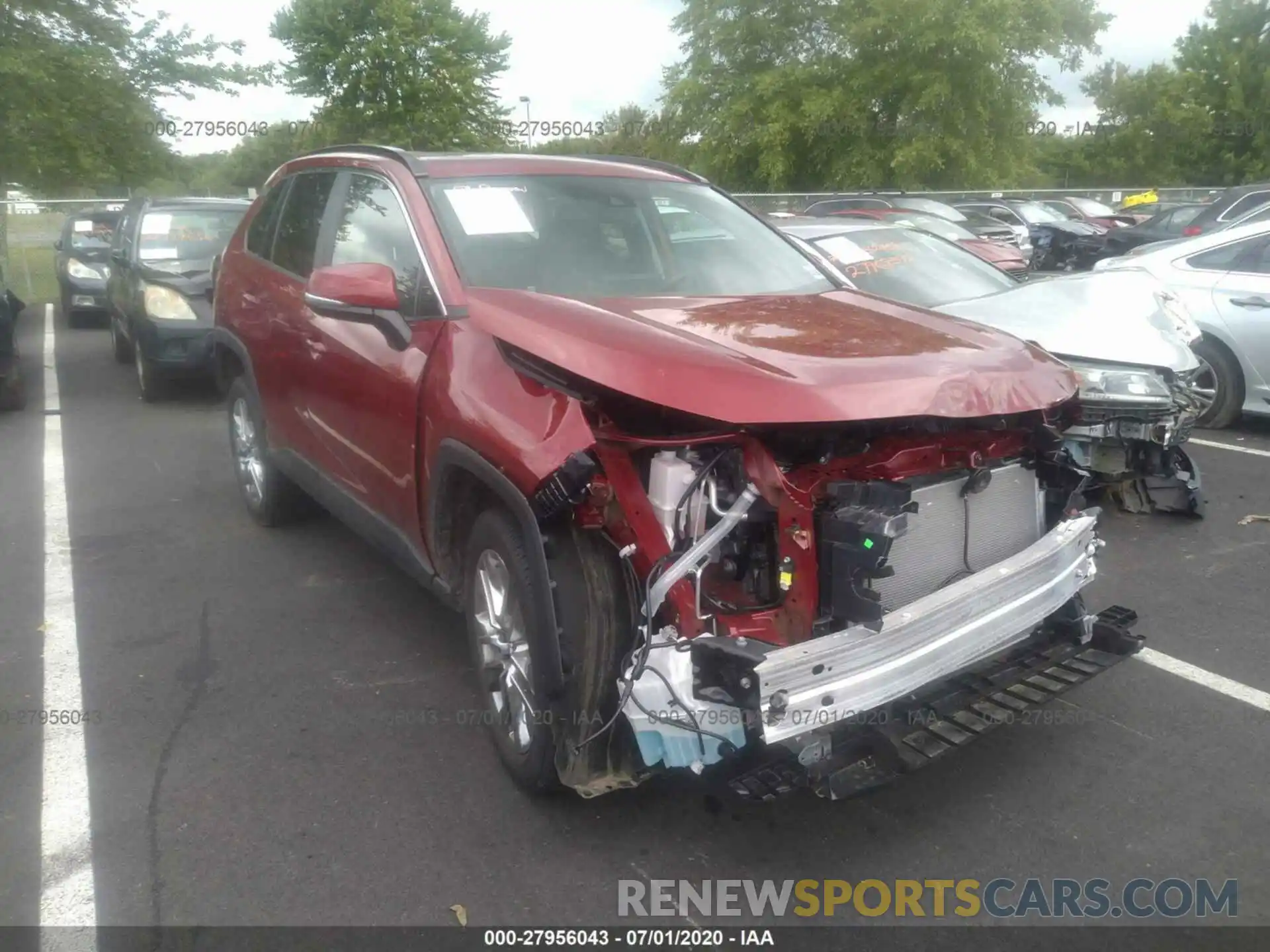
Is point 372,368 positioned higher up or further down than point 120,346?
higher up

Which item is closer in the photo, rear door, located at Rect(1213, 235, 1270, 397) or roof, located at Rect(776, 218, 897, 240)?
roof, located at Rect(776, 218, 897, 240)

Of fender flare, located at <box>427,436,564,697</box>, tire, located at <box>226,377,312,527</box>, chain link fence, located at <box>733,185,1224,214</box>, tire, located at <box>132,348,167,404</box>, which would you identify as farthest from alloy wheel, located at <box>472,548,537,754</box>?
chain link fence, located at <box>733,185,1224,214</box>

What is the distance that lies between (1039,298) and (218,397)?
7.11m

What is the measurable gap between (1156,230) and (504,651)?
52.6 ft

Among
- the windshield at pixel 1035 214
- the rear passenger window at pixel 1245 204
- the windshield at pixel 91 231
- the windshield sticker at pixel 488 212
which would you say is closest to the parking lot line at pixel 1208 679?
the windshield sticker at pixel 488 212

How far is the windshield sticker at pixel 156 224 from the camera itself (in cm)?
1034

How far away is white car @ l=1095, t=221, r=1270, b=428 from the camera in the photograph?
→ 7.68m

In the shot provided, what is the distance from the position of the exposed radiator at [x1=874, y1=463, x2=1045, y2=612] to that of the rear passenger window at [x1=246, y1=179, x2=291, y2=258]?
368 centimetres

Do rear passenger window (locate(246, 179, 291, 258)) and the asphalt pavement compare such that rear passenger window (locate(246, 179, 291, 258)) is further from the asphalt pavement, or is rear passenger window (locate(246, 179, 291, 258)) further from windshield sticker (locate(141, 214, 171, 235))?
windshield sticker (locate(141, 214, 171, 235))

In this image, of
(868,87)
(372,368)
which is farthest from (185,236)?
(868,87)

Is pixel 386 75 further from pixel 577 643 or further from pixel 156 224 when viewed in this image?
pixel 577 643

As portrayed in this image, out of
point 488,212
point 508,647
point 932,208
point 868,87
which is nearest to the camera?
point 508,647

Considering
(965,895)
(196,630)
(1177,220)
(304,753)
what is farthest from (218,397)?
(1177,220)

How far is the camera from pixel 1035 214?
864 inches
